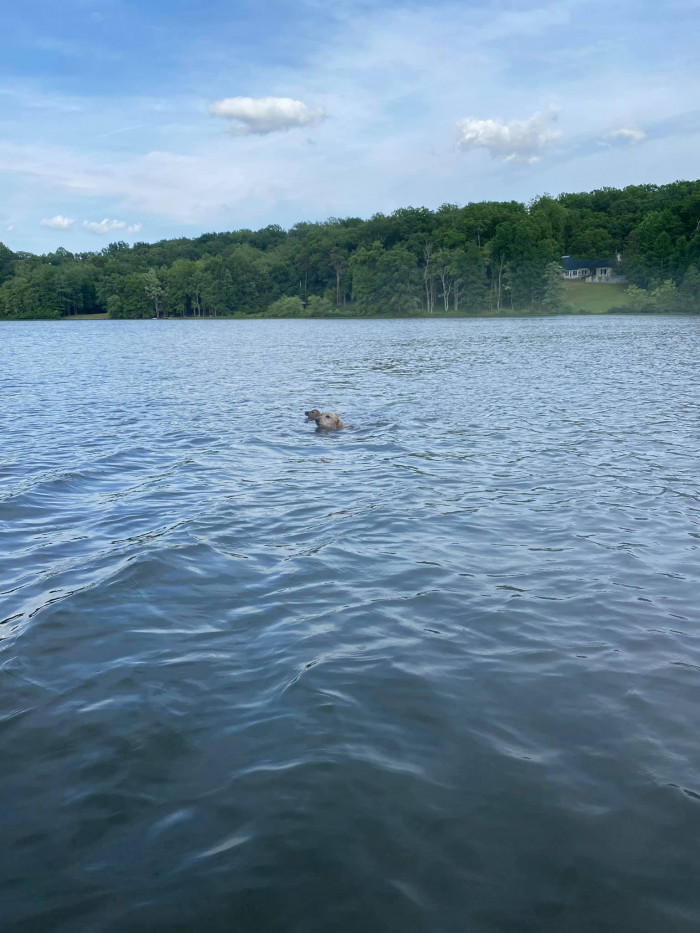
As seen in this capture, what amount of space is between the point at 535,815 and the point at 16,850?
9.85ft

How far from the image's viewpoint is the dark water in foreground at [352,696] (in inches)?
147

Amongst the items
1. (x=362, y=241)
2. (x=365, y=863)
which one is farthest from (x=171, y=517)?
(x=362, y=241)

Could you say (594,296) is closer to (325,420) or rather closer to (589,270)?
(589,270)

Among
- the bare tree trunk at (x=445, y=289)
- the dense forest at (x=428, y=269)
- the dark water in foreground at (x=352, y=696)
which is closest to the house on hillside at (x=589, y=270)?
the dense forest at (x=428, y=269)

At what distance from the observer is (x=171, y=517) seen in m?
10.4

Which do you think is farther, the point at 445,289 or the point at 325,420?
the point at 445,289

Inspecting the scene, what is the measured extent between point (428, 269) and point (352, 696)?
14347 centimetres

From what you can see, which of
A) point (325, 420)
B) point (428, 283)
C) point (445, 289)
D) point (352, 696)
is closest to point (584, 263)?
point (445, 289)

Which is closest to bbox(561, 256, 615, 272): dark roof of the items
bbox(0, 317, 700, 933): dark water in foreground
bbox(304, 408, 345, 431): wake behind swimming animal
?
bbox(304, 408, 345, 431): wake behind swimming animal

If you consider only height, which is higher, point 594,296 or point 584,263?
point 584,263

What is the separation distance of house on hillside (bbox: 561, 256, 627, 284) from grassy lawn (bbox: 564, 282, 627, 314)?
3533mm

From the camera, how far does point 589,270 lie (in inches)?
5906

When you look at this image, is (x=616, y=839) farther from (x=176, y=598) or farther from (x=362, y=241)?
(x=362, y=241)

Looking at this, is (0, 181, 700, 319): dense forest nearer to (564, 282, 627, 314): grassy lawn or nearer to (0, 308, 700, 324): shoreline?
(0, 308, 700, 324): shoreline
